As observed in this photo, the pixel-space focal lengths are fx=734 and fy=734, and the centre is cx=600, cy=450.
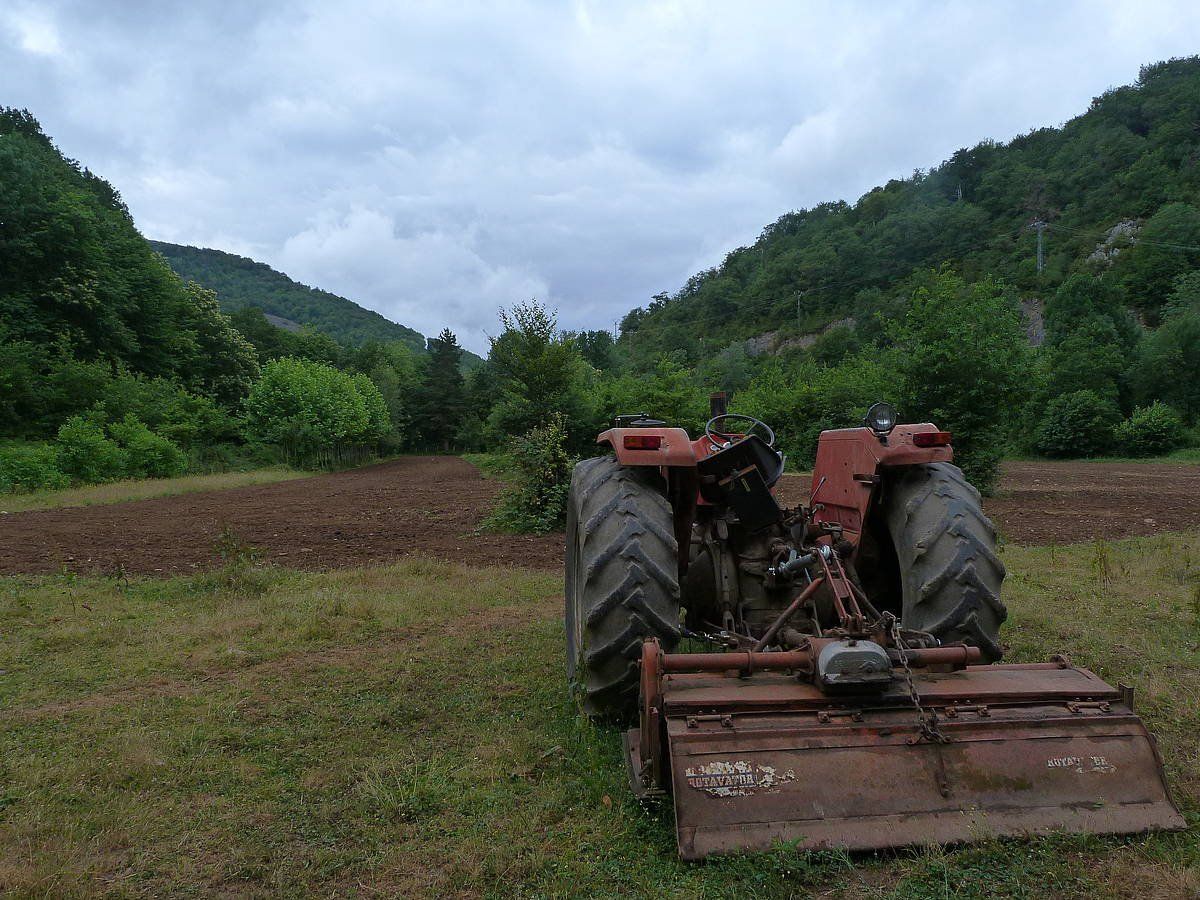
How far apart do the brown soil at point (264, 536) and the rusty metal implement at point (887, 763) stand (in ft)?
21.2

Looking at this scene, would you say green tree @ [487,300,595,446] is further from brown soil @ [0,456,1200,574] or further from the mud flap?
the mud flap

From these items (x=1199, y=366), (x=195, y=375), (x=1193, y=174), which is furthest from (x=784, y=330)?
(x=195, y=375)

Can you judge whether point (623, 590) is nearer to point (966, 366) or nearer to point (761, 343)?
point (966, 366)

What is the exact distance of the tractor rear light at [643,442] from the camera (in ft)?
11.7

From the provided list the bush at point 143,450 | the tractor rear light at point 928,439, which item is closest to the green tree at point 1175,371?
the tractor rear light at point 928,439

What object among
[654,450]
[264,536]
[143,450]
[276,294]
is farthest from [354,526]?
[276,294]

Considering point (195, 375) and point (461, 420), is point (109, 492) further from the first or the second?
point (461, 420)

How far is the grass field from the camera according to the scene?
2.40 m

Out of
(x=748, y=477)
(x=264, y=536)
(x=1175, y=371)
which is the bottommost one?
(x=264, y=536)

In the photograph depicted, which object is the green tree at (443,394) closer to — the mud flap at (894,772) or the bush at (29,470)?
the bush at (29,470)

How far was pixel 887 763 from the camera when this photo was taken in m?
2.53

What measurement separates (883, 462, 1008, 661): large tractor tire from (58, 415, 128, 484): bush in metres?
27.6

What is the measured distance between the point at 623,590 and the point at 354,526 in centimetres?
1106

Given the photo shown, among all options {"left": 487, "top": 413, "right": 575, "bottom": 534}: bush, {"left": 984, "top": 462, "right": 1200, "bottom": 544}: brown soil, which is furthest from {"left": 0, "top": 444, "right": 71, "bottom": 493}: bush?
{"left": 984, "top": 462, "right": 1200, "bottom": 544}: brown soil
